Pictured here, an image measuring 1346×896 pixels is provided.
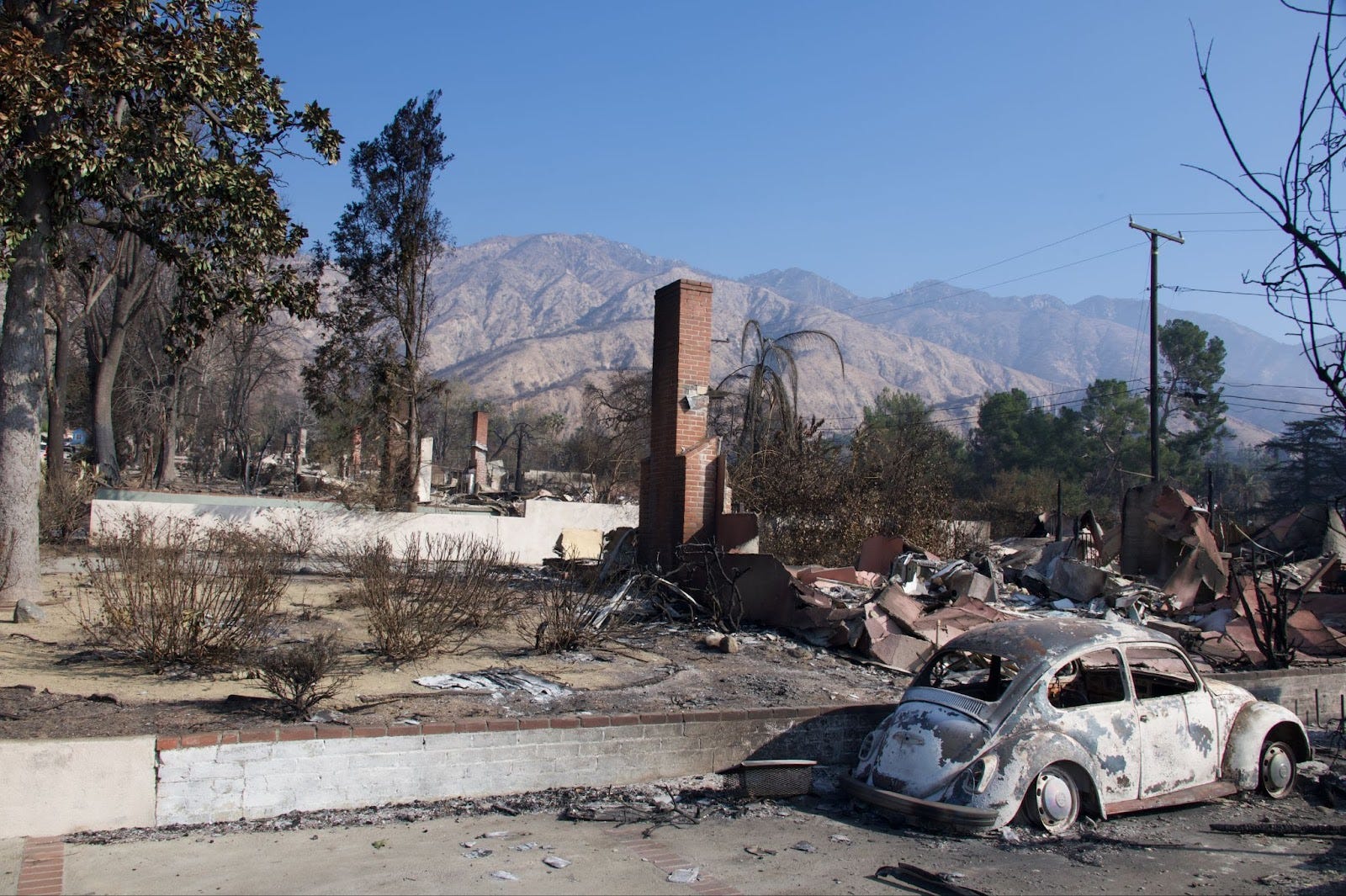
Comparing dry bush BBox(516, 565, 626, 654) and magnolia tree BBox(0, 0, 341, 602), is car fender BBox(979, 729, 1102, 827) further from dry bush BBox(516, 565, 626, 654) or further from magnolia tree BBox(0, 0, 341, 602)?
magnolia tree BBox(0, 0, 341, 602)

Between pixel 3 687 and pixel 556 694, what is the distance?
4.67m

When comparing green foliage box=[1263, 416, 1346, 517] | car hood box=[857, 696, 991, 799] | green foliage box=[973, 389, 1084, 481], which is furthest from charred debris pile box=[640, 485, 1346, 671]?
green foliage box=[973, 389, 1084, 481]

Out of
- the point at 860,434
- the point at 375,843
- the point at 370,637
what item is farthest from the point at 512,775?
the point at 860,434

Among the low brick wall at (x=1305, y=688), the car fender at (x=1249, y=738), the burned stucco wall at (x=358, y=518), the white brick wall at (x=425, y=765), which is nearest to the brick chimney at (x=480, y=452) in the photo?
the burned stucco wall at (x=358, y=518)

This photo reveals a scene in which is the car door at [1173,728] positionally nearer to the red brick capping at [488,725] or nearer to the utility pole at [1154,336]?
the red brick capping at [488,725]

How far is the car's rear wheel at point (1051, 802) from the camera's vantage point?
730 centimetres

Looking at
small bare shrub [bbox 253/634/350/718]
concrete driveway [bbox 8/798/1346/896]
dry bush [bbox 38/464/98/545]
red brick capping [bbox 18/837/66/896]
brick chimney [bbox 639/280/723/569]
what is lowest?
concrete driveway [bbox 8/798/1346/896]

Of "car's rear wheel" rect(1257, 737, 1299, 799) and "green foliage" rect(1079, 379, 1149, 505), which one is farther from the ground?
"green foliage" rect(1079, 379, 1149, 505)

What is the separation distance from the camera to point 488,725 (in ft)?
26.0

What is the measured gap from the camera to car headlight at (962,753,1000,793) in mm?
7125

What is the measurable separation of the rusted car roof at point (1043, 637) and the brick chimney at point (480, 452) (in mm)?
32636

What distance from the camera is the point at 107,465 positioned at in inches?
1116

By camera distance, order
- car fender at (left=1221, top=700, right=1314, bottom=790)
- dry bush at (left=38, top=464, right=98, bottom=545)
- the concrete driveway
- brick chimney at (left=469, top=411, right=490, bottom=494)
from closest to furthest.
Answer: the concrete driveway → car fender at (left=1221, top=700, right=1314, bottom=790) → dry bush at (left=38, top=464, right=98, bottom=545) → brick chimney at (left=469, top=411, right=490, bottom=494)

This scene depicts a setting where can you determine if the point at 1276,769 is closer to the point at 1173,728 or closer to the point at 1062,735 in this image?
the point at 1173,728
